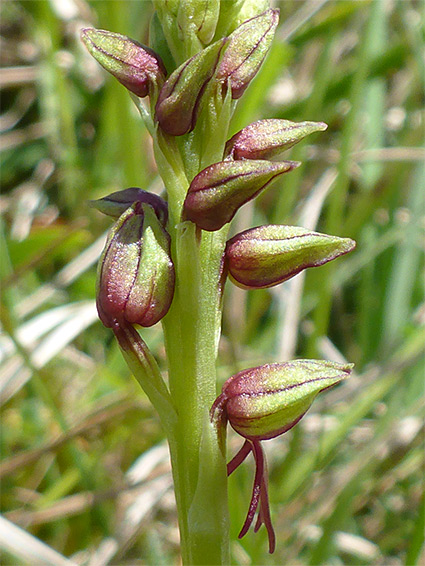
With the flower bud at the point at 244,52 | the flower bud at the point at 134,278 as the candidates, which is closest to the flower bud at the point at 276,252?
the flower bud at the point at 134,278

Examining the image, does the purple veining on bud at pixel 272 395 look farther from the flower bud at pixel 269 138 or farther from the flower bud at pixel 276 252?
the flower bud at pixel 269 138

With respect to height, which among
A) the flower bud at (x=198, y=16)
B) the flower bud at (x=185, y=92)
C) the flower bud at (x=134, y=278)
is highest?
the flower bud at (x=198, y=16)

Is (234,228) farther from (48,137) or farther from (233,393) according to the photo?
(233,393)

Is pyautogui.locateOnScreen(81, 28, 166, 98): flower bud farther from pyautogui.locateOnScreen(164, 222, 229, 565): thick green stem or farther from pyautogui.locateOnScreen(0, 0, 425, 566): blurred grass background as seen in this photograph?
pyautogui.locateOnScreen(0, 0, 425, 566): blurred grass background

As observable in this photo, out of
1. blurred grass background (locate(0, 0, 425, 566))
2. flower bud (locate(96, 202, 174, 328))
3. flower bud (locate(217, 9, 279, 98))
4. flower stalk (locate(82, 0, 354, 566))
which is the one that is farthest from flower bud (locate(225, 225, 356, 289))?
blurred grass background (locate(0, 0, 425, 566))

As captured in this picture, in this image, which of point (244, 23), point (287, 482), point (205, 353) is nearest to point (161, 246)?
point (205, 353)

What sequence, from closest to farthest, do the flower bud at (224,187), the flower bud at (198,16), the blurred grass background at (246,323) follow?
the flower bud at (224,187)
the flower bud at (198,16)
the blurred grass background at (246,323)
